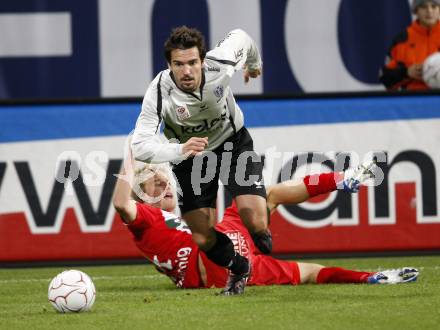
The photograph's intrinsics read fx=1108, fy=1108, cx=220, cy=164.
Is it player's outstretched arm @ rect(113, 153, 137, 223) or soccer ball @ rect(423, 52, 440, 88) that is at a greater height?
soccer ball @ rect(423, 52, 440, 88)

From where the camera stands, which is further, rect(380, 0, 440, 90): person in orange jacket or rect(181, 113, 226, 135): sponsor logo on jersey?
rect(380, 0, 440, 90): person in orange jacket

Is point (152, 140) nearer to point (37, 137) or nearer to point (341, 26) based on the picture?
point (37, 137)

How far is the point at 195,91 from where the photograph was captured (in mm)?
6879

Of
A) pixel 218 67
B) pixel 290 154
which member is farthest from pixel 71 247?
pixel 218 67

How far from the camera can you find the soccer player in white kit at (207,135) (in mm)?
6699

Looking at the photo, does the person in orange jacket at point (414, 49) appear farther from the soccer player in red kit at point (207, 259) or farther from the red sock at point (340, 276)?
the red sock at point (340, 276)

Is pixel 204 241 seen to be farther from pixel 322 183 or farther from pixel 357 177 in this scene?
pixel 357 177

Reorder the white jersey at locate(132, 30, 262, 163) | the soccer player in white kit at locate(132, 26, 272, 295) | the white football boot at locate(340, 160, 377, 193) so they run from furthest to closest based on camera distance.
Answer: the white football boot at locate(340, 160, 377, 193), the soccer player in white kit at locate(132, 26, 272, 295), the white jersey at locate(132, 30, 262, 163)

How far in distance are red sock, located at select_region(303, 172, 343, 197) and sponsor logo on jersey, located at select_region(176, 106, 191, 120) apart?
1.16 meters

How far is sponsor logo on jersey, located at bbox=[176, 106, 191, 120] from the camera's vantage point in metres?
6.86

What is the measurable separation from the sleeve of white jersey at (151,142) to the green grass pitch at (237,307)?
0.87 metres

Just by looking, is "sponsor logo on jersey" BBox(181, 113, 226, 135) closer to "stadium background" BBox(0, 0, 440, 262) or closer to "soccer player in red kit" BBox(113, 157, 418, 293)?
"soccer player in red kit" BBox(113, 157, 418, 293)

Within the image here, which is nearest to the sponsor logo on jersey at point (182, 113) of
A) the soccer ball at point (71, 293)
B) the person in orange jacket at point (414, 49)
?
the soccer ball at point (71, 293)

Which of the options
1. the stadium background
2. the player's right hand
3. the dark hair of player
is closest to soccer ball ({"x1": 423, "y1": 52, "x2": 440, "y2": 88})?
the stadium background
